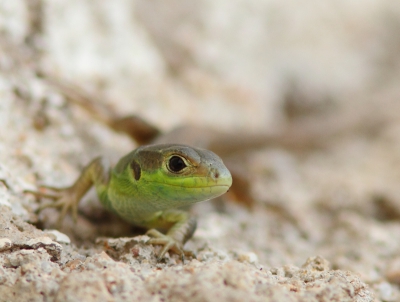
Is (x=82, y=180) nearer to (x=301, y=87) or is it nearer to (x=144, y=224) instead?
(x=144, y=224)

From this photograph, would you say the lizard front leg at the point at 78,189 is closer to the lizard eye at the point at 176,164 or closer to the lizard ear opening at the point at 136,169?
the lizard ear opening at the point at 136,169

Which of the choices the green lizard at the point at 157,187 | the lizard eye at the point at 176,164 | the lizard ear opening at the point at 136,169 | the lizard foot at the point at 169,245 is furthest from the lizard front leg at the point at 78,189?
the lizard eye at the point at 176,164

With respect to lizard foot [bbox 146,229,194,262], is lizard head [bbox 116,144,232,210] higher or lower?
higher

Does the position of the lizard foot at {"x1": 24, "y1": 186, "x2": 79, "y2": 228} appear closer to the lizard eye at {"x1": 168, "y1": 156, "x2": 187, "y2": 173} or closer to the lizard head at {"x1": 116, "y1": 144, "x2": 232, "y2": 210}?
the lizard head at {"x1": 116, "y1": 144, "x2": 232, "y2": 210}

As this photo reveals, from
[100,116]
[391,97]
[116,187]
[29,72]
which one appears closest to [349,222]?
[116,187]

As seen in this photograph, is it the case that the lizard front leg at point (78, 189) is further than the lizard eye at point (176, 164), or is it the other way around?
the lizard front leg at point (78, 189)

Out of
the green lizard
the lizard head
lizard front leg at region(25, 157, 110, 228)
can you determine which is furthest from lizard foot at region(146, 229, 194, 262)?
lizard front leg at region(25, 157, 110, 228)

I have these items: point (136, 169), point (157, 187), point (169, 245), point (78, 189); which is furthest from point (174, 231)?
point (78, 189)
